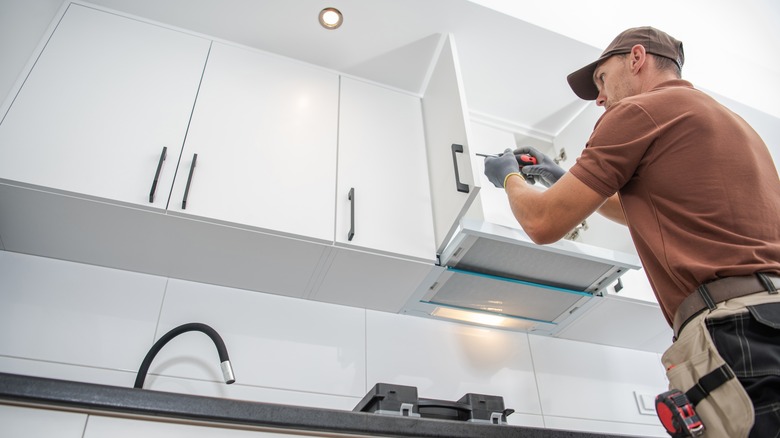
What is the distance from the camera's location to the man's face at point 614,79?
54.4 inches

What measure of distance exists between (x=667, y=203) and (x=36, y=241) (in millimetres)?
1672

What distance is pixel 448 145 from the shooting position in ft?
5.80

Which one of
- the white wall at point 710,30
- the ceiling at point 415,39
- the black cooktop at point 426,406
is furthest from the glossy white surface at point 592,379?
the white wall at point 710,30

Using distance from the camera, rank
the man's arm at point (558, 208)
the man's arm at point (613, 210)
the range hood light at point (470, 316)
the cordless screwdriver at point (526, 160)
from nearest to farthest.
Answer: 1. the man's arm at point (558, 208)
2. the man's arm at point (613, 210)
3. the cordless screwdriver at point (526, 160)
4. the range hood light at point (470, 316)

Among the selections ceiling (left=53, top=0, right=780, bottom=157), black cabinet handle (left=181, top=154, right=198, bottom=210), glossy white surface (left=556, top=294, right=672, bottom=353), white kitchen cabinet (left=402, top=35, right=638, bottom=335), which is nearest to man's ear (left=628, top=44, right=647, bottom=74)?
white kitchen cabinet (left=402, top=35, right=638, bottom=335)

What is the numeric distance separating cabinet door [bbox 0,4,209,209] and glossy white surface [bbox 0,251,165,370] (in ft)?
1.18

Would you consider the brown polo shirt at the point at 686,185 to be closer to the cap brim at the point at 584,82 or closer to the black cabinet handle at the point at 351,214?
the cap brim at the point at 584,82

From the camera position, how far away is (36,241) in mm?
1521

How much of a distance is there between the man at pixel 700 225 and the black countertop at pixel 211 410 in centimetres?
46

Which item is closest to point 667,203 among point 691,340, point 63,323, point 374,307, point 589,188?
point 589,188

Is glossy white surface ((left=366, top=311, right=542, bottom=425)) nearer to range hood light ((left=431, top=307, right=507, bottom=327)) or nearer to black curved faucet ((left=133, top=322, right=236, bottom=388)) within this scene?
range hood light ((left=431, top=307, right=507, bottom=327))

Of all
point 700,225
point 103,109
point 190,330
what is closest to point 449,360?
point 190,330

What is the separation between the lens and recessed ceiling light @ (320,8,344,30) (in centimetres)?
184

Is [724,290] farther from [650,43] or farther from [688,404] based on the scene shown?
[650,43]
